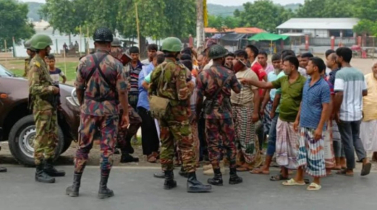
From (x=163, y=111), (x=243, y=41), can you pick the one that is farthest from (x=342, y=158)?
(x=243, y=41)

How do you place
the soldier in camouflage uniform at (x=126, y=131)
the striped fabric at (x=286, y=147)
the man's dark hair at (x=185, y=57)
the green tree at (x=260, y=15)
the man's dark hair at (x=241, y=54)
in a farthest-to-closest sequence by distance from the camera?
the green tree at (x=260, y=15) < the soldier in camouflage uniform at (x=126, y=131) < the man's dark hair at (x=241, y=54) < the man's dark hair at (x=185, y=57) < the striped fabric at (x=286, y=147)

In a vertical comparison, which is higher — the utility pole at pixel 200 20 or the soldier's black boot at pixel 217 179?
the utility pole at pixel 200 20

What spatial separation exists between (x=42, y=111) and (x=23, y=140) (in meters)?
1.00

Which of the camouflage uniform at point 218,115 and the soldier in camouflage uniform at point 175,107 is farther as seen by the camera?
the camouflage uniform at point 218,115

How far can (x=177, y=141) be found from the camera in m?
6.66

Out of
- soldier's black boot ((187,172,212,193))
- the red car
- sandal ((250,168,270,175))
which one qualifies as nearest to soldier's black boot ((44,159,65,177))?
the red car

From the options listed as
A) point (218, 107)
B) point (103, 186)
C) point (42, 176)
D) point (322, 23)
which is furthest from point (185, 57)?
point (322, 23)

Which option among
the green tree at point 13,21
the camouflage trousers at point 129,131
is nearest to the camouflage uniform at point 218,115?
the camouflage trousers at point 129,131

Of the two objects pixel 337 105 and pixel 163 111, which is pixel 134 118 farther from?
pixel 337 105

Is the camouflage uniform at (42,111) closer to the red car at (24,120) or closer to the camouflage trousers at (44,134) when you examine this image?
the camouflage trousers at (44,134)

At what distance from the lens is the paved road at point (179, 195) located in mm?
6172

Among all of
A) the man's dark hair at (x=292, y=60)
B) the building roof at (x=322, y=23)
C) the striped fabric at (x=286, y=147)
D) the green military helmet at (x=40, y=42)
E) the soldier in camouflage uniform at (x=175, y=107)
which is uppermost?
the building roof at (x=322, y=23)

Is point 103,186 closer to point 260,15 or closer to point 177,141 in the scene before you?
point 177,141

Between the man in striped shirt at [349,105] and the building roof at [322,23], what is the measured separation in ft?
222
